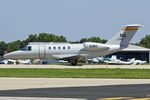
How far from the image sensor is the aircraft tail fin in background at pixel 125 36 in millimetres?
59156

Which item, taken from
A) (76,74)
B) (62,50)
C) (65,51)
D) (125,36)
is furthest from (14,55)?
(76,74)

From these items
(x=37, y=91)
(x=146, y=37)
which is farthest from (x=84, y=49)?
(x=146, y=37)

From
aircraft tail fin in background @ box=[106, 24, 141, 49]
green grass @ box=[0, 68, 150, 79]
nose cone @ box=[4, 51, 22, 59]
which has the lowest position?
green grass @ box=[0, 68, 150, 79]

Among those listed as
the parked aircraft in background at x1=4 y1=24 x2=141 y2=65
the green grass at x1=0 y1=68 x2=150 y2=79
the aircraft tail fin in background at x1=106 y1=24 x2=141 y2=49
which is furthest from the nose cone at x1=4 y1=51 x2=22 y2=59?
the green grass at x1=0 y1=68 x2=150 y2=79

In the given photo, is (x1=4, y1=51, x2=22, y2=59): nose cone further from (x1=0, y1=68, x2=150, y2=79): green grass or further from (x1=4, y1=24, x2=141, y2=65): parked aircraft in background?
(x1=0, y1=68, x2=150, y2=79): green grass

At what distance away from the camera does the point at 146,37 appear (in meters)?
168

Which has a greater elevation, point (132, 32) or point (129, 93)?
point (132, 32)

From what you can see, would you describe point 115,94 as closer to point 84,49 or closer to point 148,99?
point 148,99

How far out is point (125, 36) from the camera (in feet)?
195

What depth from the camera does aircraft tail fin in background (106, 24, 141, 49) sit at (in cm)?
5916

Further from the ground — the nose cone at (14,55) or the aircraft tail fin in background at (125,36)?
the aircraft tail fin in background at (125,36)

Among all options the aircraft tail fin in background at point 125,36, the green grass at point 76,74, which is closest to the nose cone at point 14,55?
the aircraft tail fin in background at point 125,36

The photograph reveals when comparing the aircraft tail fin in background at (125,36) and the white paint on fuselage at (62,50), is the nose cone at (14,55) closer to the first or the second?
the white paint on fuselage at (62,50)

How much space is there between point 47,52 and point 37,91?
3704 centimetres
